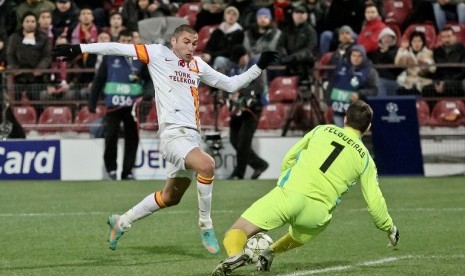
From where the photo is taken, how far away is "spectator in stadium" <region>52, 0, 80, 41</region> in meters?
26.4

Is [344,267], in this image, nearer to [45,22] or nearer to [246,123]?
[246,123]

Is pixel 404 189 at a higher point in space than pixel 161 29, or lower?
lower

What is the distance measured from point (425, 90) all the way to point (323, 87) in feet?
5.94

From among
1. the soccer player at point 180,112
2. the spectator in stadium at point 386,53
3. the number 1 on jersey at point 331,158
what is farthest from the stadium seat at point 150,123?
the number 1 on jersey at point 331,158

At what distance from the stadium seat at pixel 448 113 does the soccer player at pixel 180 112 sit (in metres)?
9.69

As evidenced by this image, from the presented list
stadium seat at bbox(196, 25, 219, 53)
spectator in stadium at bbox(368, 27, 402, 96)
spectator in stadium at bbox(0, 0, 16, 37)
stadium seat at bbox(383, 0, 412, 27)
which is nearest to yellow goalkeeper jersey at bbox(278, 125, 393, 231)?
spectator in stadium at bbox(368, 27, 402, 96)

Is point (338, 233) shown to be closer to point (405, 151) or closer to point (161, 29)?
point (405, 151)

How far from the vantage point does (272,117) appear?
22812 millimetres

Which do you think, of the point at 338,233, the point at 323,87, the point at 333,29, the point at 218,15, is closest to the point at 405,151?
the point at 323,87

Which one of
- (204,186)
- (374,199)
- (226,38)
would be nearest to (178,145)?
(204,186)

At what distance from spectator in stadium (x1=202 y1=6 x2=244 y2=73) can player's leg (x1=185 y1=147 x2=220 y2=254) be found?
37.1 feet

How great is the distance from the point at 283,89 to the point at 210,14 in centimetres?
377

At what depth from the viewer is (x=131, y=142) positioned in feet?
71.5

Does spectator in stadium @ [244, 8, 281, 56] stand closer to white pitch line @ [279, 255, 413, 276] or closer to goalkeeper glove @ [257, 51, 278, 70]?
goalkeeper glove @ [257, 51, 278, 70]
